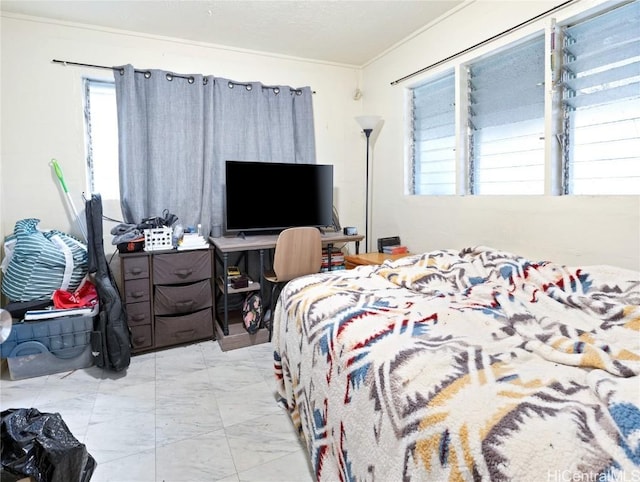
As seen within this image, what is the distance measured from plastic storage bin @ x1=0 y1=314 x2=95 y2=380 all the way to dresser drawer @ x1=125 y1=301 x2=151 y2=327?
24 centimetres

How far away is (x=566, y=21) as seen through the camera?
2.00 m

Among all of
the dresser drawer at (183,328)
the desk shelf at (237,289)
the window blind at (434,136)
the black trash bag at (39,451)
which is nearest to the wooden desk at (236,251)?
the desk shelf at (237,289)

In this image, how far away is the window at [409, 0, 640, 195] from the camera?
1.84 meters

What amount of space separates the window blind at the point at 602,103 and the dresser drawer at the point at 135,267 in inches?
106

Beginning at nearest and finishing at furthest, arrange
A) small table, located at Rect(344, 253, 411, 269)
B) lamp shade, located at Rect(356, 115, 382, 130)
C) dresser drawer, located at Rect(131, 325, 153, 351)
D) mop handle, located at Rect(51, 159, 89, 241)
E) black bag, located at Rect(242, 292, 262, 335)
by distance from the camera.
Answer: dresser drawer, located at Rect(131, 325, 153, 351)
mop handle, located at Rect(51, 159, 89, 241)
black bag, located at Rect(242, 292, 262, 335)
small table, located at Rect(344, 253, 411, 269)
lamp shade, located at Rect(356, 115, 382, 130)

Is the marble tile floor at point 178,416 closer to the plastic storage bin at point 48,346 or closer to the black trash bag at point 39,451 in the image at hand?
the plastic storage bin at point 48,346

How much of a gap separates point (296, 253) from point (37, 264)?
168 centimetres

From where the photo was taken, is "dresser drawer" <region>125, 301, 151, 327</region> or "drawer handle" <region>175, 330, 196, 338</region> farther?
"drawer handle" <region>175, 330, 196, 338</region>

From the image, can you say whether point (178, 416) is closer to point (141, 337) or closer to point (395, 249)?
point (141, 337)

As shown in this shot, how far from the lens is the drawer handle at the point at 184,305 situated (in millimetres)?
2703

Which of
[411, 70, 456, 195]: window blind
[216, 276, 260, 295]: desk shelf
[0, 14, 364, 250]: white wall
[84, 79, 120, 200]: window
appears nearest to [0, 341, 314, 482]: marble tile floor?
[216, 276, 260, 295]: desk shelf

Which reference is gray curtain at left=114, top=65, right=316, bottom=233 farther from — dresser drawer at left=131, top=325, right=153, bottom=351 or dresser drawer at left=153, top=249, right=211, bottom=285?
dresser drawer at left=131, top=325, right=153, bottom=351

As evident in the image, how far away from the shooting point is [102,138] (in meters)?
2.95

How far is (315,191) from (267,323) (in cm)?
120
